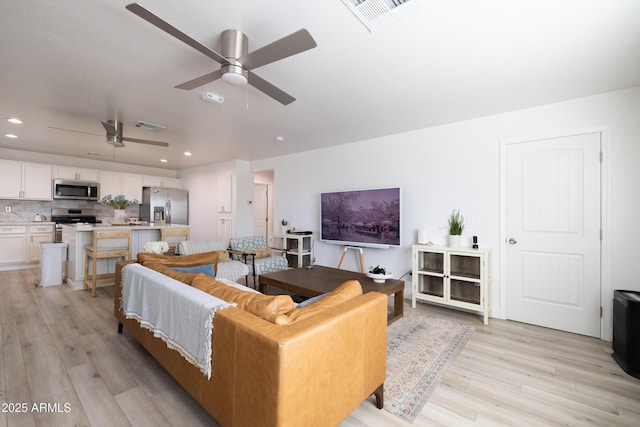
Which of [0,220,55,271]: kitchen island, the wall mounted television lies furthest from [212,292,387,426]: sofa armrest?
[0,220,55,271]: kitchen island

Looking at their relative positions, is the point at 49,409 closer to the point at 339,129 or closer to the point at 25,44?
the point at 25,44

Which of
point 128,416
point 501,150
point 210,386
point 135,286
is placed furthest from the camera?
point 501,150

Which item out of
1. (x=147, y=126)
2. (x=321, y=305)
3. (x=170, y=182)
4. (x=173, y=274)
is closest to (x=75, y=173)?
(x=170, y=182)

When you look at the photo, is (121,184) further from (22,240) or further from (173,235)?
(173,235)

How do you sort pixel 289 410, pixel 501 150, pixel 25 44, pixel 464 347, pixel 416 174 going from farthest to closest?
pixel 416 174 < pixel 501 150 < pixel 464 347 < pixel 25 44 < pixel 289 410

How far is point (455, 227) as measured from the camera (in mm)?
3445

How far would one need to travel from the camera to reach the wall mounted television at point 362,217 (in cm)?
392

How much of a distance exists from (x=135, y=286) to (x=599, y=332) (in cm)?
438

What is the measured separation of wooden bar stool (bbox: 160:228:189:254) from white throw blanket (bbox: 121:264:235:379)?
288 centimetres

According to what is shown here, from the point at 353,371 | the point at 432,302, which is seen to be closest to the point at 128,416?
the point at 353,371

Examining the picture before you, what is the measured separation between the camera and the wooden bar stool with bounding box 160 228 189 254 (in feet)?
15.8

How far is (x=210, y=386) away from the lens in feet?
4.52

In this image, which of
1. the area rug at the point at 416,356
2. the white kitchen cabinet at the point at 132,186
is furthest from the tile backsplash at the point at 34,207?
the area rug at the point at 416,356

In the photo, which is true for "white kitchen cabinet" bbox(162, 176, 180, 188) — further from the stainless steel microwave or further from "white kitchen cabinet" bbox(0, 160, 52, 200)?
"white kitchen cabinet" bbox(0, 160, 52, 200)
